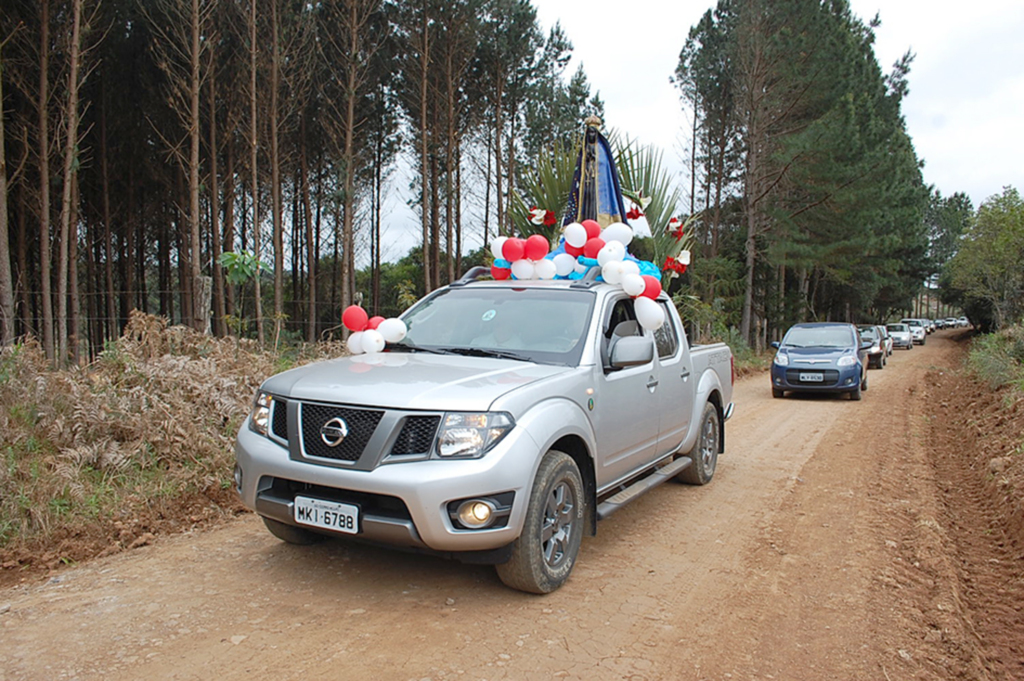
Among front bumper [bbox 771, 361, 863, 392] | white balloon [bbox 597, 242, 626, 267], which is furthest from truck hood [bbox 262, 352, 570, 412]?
front bumper [bbox 771, 361, 863, 392]

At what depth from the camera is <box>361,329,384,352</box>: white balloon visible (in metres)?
4.84

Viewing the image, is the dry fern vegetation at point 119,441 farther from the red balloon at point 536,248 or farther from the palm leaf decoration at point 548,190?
the palm leaf decoration at point 548,190

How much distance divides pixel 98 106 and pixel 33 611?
64.6 ft

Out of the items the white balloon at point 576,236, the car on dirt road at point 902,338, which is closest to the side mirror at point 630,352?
the white balloon at point 576,236

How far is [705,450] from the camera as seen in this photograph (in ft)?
21.4

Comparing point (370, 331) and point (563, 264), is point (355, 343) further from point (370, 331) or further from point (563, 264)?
point (563, 264)

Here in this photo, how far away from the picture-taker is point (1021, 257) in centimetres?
2697

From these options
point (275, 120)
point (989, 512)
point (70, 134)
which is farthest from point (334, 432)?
point (275, 120)

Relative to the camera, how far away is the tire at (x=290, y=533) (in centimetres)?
427

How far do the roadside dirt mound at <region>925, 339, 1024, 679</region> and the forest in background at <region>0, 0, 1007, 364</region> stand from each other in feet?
17.6

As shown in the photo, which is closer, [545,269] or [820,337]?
[545,269]

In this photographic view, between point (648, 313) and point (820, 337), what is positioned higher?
point (648, 313)

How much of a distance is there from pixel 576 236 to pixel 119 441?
14.2 feet

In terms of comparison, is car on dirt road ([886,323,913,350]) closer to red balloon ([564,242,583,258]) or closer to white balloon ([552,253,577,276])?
red balloon ([564,242,583,258])
